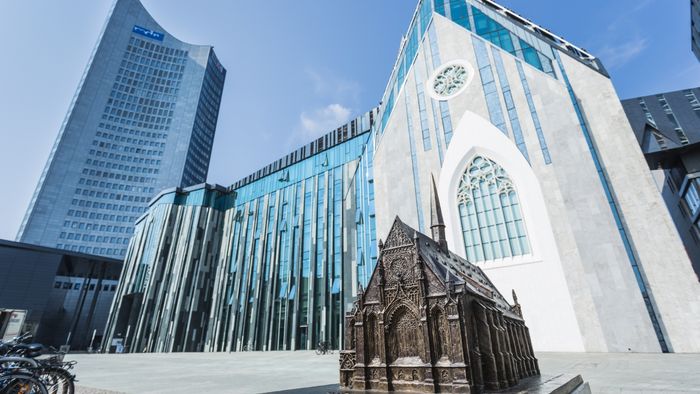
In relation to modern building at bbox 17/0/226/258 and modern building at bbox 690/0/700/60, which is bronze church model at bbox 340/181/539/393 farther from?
modern building at bbox 17/0/226/258

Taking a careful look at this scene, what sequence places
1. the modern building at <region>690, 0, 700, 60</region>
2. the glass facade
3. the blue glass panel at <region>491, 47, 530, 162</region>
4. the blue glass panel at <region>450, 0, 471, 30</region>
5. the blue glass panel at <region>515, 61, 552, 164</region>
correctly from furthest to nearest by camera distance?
the glass facade, the modern building at <region>690, 0, 700, 60</region>, the blue glass panel at <region>450, 0, 471, 30</region>, the blue glass panel at <region>491, 47, 530, 162</region>, the blue glass panel at <region>515, 61, 552, 164</region>

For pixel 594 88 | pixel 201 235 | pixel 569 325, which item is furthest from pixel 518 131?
pixel 201 235

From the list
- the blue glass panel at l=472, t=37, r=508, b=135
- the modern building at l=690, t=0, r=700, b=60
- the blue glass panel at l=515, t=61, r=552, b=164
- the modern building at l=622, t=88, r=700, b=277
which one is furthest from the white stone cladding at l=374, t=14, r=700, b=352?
the modern building at l=690, t=0, r=700, b=60

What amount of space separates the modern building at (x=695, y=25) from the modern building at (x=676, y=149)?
6.74 meters

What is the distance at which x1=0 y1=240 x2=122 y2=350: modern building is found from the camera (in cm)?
4828

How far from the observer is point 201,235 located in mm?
50812

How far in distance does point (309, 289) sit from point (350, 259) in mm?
6839

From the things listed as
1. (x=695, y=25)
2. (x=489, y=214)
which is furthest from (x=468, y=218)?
(x=695, y=25)

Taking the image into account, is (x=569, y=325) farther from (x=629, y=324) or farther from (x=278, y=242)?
(x=278, y=242)

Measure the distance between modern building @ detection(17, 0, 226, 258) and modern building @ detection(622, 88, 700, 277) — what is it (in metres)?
103

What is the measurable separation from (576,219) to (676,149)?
14576 millimetres

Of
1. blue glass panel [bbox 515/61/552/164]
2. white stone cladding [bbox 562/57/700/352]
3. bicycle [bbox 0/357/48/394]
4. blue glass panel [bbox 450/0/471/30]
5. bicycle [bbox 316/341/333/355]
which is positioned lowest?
bicycle [bbox 316/341/333/355]

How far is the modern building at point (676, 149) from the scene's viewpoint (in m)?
26.9

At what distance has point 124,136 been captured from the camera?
8838cm
